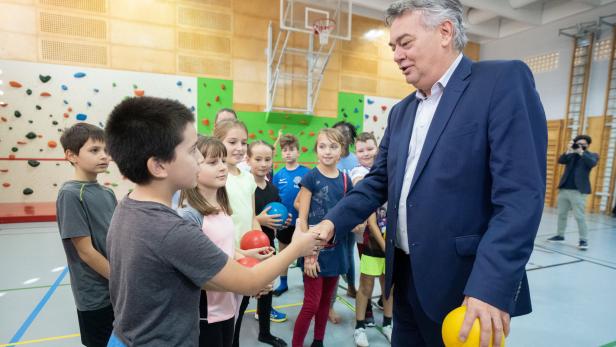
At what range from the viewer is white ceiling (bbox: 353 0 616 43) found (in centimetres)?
850

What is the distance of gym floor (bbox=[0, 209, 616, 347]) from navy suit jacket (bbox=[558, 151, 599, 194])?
3.44 ft

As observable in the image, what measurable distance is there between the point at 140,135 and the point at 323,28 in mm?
7681

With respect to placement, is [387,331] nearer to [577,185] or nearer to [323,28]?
[577,185]

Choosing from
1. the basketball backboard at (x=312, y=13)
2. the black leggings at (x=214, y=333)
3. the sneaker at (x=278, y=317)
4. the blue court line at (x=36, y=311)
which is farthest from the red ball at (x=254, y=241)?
the basketball backboard at (x=312, y=13)

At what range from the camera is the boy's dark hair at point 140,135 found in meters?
1.02

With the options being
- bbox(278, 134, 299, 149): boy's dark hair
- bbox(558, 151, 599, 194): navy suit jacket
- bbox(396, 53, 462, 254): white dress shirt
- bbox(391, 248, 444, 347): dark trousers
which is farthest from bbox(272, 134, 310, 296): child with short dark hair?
bbox(558, 151, 599, 194): navy suit jacket

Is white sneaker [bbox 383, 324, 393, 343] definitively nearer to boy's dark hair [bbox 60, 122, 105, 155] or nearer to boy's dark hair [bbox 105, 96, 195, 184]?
boy's dark hair [bbox 105, 96, 195, 184]

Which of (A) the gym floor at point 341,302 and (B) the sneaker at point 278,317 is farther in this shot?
(B) the sneaker at point 278,317

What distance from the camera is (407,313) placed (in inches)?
57.6

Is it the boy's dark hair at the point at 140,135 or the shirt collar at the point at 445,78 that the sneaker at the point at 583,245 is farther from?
the boy's dark hair at the point at 140,135

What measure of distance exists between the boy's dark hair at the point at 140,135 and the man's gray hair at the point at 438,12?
3.27ft

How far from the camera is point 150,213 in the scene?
3.28 ft

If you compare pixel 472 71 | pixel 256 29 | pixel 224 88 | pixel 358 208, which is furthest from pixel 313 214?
pixel 256 29

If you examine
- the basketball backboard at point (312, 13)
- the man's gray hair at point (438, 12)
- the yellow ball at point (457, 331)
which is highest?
the basketball backboard at point (312, 13)
